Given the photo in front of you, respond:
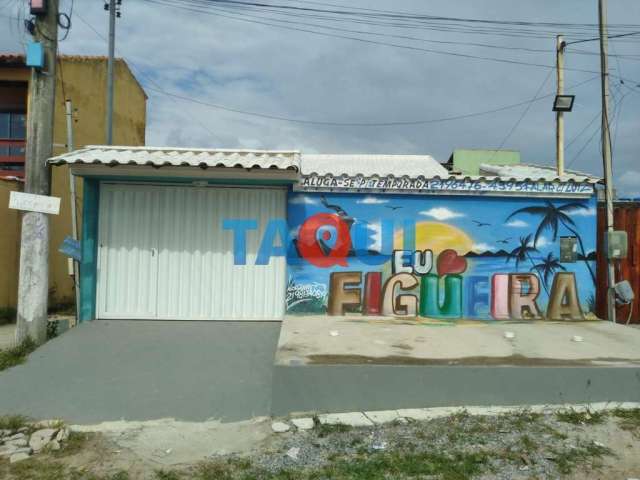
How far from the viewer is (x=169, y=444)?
13.4 feet

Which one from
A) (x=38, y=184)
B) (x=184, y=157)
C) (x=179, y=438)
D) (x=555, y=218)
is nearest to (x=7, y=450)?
(x=179, y=438)

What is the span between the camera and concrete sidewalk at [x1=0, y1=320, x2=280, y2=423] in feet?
15.1

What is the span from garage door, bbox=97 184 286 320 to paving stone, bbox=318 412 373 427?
261 cm

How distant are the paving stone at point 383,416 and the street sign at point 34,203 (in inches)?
175

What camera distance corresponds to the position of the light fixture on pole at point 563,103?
9.02 metres

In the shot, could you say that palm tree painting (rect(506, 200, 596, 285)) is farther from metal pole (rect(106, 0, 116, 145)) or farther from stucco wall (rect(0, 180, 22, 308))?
stucco wall (rect(0, 180, 22, 308))

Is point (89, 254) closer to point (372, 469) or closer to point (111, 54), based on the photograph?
point (372, 469)

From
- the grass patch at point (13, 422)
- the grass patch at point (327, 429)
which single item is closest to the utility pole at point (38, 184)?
the grass patch at point (13, 422)

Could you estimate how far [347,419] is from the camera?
450cm

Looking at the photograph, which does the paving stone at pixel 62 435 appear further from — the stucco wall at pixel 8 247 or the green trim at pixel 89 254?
the stucco wall at pixel 8 247

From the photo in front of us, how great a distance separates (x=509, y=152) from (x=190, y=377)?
1552cm

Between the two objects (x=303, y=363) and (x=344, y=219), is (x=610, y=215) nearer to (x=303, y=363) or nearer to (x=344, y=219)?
(x=344, y=219)

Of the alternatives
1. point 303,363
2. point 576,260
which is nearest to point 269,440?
point 303,363

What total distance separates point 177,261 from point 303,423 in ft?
11.3
